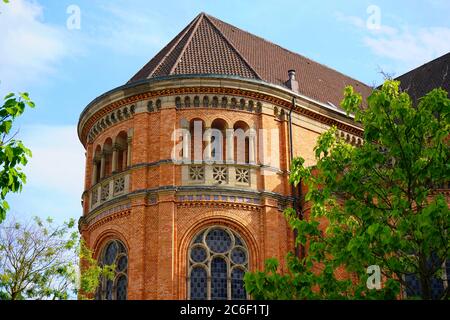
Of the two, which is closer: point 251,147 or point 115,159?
point 251,147

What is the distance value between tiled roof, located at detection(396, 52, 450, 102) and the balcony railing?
59.9 feet

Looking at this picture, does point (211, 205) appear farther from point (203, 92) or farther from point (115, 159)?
point (115, 159)

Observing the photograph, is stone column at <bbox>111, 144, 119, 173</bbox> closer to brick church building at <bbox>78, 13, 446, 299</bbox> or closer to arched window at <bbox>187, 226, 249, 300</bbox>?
brick church building at <bbox>78, 13, 446, 299</bbox>

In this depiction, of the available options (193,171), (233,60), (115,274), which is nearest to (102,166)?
(193,171)

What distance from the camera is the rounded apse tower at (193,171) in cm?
2430

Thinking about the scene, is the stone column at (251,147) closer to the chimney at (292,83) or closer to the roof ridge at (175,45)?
the chimney at (292,83)

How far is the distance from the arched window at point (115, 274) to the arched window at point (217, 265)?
270 centimetres

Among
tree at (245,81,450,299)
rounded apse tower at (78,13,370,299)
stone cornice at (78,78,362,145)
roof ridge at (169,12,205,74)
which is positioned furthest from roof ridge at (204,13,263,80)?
tree at (245,81,450,299)

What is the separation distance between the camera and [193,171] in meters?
25.3

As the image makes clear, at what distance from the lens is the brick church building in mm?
24297

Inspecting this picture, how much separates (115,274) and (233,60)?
10384mm
